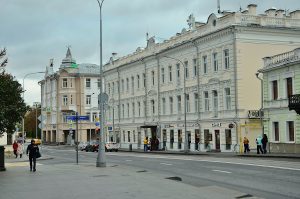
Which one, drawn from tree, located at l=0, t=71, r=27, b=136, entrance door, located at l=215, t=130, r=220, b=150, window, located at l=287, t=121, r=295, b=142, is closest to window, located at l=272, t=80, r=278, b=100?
window, located at l=287, t=121, r=295, b=142

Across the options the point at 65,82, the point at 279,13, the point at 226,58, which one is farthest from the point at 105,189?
the point at 65,82

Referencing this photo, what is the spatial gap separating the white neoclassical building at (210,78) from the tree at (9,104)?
2520 cm

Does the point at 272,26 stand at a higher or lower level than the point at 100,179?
higher

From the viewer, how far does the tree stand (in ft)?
71.8

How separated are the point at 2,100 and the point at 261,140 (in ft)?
76.1

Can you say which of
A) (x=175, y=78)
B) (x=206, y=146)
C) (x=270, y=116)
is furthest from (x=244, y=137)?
(x=175, y=78)

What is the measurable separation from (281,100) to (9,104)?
2379cm

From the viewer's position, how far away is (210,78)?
164 feet

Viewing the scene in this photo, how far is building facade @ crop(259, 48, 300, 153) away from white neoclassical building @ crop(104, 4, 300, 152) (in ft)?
13.5

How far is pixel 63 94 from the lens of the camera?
4006 inches

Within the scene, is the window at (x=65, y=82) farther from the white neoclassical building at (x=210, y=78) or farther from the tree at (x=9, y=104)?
the tree at (x=9, y=104)

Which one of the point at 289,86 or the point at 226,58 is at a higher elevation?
the point at 226,58

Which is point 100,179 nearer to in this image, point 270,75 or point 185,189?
point 185,189

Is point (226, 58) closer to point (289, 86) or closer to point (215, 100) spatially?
point (215, 100)
